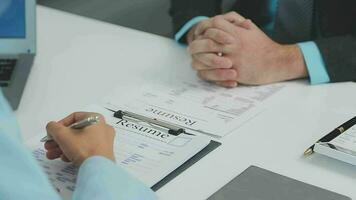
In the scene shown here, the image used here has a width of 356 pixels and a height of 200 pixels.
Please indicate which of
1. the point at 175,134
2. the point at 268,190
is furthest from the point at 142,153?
the point at 268,190

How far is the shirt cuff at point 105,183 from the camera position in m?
0.84

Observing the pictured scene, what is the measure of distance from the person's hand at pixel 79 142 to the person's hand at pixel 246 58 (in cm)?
37

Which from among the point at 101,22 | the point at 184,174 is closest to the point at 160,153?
the point at 184,174

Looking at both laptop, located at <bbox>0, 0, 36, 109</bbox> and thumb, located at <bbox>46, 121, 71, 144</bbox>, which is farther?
laptop, located at <bbox>0, 0, 36, 109</bbox>

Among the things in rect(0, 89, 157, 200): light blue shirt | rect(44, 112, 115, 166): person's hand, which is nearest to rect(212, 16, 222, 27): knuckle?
rect(44, 112, 115, 166): person's hand

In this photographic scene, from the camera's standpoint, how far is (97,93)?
132cm

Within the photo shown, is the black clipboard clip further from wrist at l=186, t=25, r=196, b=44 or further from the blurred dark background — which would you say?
the blurred dark background

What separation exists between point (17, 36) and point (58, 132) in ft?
1.52

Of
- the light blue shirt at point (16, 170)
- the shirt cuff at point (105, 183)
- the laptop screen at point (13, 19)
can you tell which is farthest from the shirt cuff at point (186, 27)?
the light blue shirt at point (16, 170)

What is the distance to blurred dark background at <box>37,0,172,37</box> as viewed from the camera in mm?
1862

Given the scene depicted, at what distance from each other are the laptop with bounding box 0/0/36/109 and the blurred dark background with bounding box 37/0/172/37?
376mm

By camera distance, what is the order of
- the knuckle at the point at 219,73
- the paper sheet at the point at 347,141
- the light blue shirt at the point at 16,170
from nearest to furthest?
1. the light blue shirt at the point at 16,170
2. the paper sheet at the point at 347,141
3. the knuckle at the point at 219,73

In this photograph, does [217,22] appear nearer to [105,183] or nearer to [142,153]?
[142,153]

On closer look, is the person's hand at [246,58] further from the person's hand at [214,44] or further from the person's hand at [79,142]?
the person's hand at [79,142]
